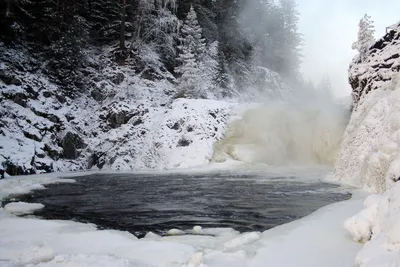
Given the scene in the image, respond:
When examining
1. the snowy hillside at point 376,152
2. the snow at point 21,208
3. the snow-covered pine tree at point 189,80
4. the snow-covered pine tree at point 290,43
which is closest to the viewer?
the snowy hillside at point 376,152

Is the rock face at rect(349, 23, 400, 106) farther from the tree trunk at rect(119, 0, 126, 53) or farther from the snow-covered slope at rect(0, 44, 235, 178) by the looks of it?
the tree trunk at rect(119, 0, 126, 53)

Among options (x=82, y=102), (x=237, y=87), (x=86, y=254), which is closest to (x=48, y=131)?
(x=82, y=102)

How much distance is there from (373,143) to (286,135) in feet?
32.5

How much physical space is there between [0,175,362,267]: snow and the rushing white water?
12038 millimetres

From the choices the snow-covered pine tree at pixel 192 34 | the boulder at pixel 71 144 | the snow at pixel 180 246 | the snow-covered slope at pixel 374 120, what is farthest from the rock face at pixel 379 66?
the snow-covered pine tree at pixel 192 34

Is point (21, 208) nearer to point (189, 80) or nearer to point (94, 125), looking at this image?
point (94, 125)

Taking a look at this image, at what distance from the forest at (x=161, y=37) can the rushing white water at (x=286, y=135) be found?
5.18m

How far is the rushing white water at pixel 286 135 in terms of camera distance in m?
17.6

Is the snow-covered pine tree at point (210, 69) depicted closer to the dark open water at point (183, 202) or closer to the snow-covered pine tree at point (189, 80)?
the snow-covered pine tree at point (189, 80)

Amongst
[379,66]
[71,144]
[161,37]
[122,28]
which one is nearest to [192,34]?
[161,37]

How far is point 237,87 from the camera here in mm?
31516

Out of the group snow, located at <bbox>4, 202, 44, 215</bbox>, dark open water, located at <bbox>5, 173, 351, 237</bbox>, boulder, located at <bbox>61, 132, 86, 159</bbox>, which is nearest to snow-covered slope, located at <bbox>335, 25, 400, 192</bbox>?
dark open water, located at <bbox>5, 173, 351, 237</bbox>

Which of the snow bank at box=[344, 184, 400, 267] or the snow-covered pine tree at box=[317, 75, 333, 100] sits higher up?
the snow-covered pine tree at box=[317, 75, 333, 100]

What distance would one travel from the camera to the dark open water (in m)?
5.89
